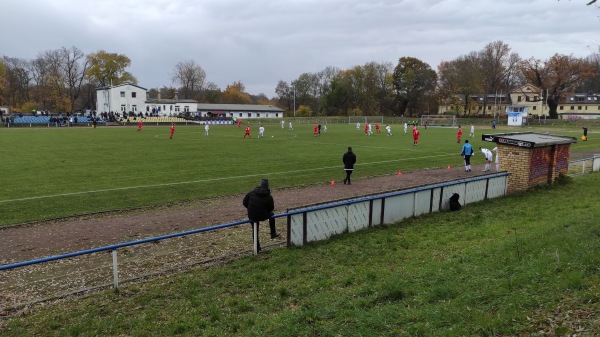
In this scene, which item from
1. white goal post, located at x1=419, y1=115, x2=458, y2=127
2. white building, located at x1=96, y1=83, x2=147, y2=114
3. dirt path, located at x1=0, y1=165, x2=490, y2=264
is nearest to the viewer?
dirt path, located at x1=0, y1=165, x2=490, y2=264

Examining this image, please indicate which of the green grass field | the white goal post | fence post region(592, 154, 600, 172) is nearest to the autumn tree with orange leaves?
the white goal post

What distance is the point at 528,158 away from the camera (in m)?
16.5

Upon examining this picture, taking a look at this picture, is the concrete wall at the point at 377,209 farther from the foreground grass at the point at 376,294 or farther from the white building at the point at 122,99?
the white building at the point at 122,99

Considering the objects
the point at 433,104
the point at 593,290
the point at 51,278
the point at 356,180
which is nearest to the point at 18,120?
the point at 356,180

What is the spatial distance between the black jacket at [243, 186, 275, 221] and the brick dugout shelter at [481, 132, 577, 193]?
11073mm

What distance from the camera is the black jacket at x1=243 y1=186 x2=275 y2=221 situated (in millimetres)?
9891

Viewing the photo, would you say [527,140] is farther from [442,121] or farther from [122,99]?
[122,99]

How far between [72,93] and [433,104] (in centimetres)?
8390

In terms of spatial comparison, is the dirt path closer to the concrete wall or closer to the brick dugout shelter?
the concrete wall

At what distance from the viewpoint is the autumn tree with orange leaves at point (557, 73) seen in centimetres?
8619

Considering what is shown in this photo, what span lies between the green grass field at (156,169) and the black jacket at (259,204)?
22.7 ft

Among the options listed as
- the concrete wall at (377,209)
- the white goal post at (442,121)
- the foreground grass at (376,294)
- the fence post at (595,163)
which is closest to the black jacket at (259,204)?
the concrete wall at (377,209)

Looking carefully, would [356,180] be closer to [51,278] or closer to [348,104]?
[51,278]

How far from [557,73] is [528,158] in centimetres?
8559
